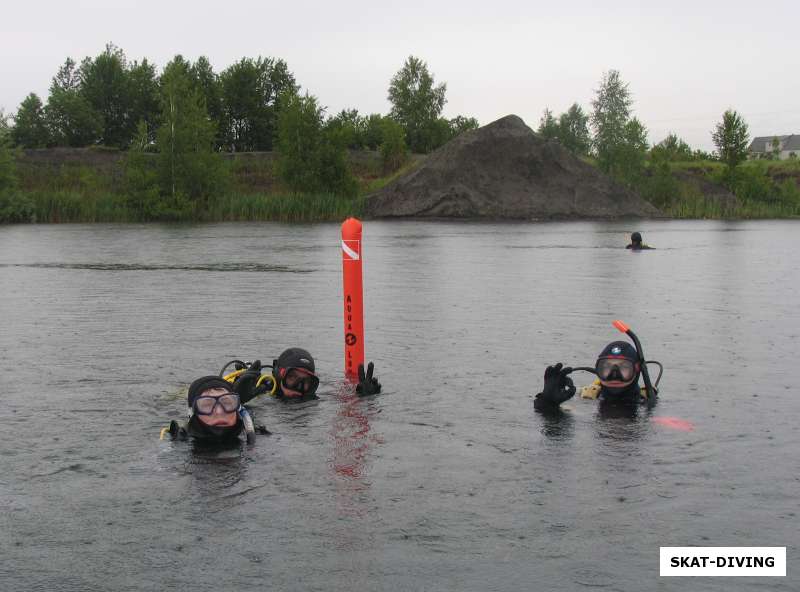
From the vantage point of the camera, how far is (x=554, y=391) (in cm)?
884

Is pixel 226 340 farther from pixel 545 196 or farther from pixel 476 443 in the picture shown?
pixel 545 196

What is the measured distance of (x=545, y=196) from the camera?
7412cm

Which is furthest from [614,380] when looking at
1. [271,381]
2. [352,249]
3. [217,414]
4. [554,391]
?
[217,414]

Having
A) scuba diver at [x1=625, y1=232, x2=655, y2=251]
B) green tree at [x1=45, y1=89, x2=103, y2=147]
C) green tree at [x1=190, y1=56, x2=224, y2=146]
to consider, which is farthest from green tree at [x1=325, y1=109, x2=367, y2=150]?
scuba diver at [x1=625, y1=232, x2=655, y2=251]

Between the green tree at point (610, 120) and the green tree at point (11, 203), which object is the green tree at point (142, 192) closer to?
the green tree at point (11, 203)

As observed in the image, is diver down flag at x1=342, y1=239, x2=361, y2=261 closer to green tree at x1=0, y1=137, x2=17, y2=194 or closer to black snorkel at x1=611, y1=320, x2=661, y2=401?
black snorkel at x1=611, y1=320, x2=661, y2=401

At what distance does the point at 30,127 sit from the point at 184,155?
104 ft

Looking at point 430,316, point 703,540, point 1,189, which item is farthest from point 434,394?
point 1,189

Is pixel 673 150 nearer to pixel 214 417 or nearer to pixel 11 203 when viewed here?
pixel 11 203

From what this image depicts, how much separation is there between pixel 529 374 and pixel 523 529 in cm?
511

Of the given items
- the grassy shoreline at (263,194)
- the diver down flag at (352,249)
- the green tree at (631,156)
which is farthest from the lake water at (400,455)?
the green tree at (631,156)

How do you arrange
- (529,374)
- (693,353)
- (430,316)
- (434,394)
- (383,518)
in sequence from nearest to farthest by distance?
(383,518) < (434,394) < (529,374) < (693,353) < (430,316)

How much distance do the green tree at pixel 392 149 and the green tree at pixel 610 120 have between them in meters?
19.6

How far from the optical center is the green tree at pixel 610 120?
309 ft
